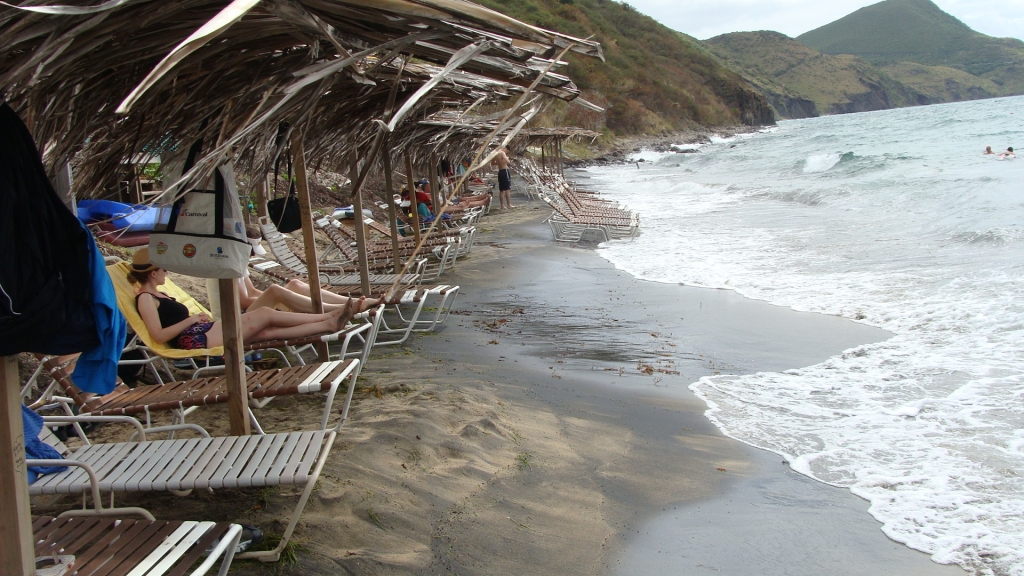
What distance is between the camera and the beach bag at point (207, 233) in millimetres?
2945

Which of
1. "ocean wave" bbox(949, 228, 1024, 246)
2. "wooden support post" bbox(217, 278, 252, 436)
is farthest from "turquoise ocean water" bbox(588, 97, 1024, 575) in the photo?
"wooden support post" bbox(217, 278, 252, 436)

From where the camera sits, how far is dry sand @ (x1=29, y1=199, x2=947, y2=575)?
2.94 m

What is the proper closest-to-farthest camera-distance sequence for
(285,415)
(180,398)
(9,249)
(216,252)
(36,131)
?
(9,249) < (36,131) < (216,252) < (180,398) < (285,415)

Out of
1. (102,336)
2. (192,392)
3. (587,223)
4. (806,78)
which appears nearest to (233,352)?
(192,392)

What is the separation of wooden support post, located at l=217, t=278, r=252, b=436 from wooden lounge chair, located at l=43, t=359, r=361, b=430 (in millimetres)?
93

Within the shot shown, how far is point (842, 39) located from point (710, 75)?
321ft

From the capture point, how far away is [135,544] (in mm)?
2051

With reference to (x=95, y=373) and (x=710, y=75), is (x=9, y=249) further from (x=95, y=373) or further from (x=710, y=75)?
(x=710, y=75)

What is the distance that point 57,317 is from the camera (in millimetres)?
1768

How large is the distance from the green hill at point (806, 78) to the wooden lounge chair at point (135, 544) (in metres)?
118

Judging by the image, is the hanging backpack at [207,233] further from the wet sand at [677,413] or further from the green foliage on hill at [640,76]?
the green foliage on hill at [640,76]

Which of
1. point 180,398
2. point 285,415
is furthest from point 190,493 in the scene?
point 285,415

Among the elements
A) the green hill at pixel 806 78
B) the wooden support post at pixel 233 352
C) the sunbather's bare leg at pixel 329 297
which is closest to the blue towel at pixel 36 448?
the wooden support post at pixel 233 352

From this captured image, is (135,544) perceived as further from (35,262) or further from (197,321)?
(197,321)
